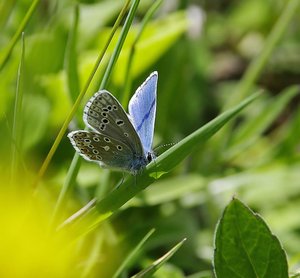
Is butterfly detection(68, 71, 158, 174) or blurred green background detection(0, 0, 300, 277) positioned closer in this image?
butterfly detection(68, 71, 158, 174)

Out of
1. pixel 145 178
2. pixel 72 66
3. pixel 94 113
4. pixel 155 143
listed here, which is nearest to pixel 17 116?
pixel 94 113

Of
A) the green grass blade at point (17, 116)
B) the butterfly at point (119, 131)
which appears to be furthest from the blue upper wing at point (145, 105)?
the green grass blade at point (17, 116)

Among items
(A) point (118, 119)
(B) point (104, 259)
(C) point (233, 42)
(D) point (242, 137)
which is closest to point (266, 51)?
(D) point (242, 137)

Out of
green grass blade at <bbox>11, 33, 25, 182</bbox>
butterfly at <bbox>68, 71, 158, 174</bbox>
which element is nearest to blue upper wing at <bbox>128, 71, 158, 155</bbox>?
butterfly at <bbox>68, 71, 158, 174</bbox>

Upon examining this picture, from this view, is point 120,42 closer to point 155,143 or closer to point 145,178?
point 145,178

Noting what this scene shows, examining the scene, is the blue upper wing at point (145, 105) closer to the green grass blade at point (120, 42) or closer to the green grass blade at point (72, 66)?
the green grass blade at point (120, 42)

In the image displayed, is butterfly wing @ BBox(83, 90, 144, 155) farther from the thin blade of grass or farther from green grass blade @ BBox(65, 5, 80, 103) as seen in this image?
green grass blade @ BBox(65, 5, 80, 103)
